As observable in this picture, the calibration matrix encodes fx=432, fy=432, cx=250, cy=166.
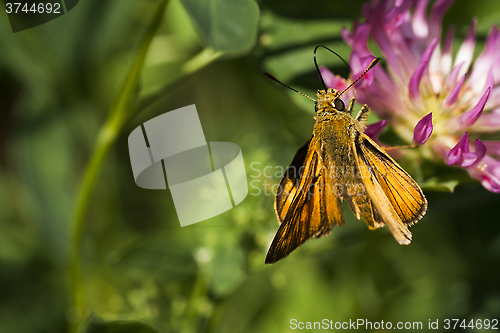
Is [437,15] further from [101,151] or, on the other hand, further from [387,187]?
[101,151]

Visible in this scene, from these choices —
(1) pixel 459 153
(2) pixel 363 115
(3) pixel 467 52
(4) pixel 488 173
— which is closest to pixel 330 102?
(2) pixel 363 115

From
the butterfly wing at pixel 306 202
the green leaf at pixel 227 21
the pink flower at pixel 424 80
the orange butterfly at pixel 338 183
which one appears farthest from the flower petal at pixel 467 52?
the green leaf at pixel 227 21

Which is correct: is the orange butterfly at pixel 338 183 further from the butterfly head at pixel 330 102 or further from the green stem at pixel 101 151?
the green stem at pixel 101 151

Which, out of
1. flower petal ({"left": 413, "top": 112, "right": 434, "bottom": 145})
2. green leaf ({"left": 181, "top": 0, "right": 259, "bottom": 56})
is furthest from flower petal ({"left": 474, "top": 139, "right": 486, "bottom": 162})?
green leaf ({"left": 181, "top": 0, "right": 259, "bottom": 56})

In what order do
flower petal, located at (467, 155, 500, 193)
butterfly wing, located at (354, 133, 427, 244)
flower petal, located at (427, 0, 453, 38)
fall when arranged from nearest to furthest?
butterfly wing, located at (354, 133, 427, 244)
flower petal, located at (467, 155, 500, 193)
flower petal, located at (427, 0, 453, 38)

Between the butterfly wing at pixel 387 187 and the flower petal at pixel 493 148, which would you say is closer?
the butterfly wing at pixel 387 187

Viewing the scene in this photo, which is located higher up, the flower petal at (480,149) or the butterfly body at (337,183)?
the flower petal at (480,149)

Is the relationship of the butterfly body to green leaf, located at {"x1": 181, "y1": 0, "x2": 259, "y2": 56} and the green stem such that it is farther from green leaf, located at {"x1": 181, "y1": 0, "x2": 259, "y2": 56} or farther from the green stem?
the green stem
